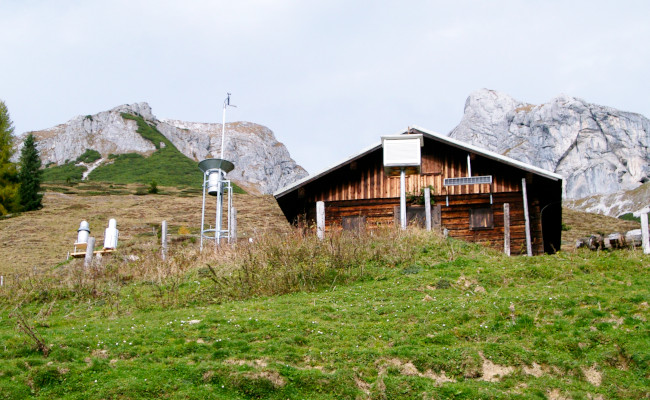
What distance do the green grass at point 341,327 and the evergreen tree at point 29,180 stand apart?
4202cm

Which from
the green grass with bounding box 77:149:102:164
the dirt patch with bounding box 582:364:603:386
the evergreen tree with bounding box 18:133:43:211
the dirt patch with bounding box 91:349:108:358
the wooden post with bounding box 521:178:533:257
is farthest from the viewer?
the green grass with bounding box 77:149:102:164

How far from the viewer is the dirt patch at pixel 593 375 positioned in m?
9.07

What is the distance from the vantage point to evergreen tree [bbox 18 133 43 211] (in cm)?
5481

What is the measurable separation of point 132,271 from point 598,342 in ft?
43.3

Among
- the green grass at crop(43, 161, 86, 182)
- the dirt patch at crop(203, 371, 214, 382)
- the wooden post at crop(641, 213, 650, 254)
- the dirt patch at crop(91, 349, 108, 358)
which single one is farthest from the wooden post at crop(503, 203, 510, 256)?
the green grass at crop(43, 161, 86, 182)

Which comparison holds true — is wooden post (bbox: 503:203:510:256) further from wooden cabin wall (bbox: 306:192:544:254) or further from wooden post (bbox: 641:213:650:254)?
wooden post (bbox: 641:213:650:254)

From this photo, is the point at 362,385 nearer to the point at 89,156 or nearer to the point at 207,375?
the point at 207,375

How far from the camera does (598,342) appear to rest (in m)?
10.2

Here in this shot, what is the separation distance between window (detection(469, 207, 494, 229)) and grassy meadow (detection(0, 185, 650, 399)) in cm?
587

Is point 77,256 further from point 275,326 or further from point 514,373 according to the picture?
point 514,373

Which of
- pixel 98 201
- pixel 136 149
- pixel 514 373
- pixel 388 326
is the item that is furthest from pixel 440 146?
pixel 136 149

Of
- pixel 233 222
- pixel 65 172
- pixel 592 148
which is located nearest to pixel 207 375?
pixel 233 222

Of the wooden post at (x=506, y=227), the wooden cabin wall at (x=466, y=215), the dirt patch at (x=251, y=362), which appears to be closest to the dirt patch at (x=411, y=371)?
the dirt patch at (x=251, y=362)

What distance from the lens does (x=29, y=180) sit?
56469 millimetres
